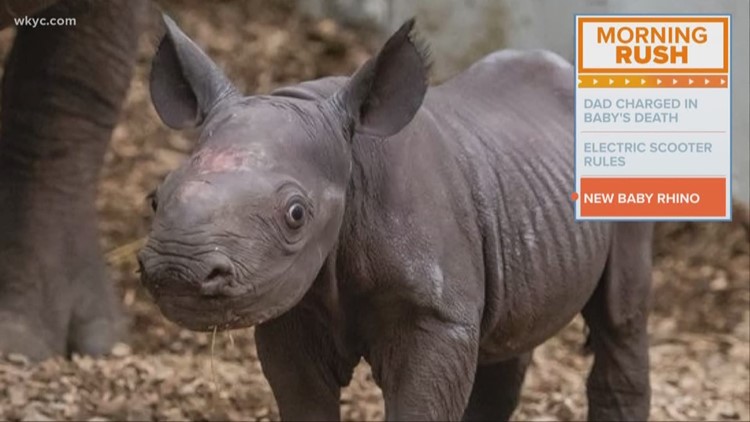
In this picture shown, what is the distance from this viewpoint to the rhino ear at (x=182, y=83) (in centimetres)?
482

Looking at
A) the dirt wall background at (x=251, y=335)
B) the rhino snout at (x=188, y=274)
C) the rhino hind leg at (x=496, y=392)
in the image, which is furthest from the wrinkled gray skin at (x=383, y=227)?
the dirt wall background at (x=251, y=335)

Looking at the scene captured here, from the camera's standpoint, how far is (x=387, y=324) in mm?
4934

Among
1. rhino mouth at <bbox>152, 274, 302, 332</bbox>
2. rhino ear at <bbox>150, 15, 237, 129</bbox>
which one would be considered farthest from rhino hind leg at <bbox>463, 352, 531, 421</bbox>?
rhino mouth at <bbox>152, 274, 302, 332</bbox>

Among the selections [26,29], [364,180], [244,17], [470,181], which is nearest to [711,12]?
[470,181]

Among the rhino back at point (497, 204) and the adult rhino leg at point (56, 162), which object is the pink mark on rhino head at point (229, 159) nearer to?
the rhino back at point (497, 204)

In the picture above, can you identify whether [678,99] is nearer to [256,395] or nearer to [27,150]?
[256,395]

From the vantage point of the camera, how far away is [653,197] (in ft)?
18.2

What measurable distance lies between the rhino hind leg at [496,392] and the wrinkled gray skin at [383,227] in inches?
18.4

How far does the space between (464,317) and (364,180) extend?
0.41 m

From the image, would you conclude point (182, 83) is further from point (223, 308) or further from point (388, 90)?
point (223, 308)

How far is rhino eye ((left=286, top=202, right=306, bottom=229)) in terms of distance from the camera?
439 cm
